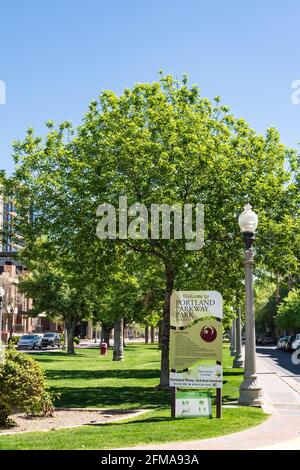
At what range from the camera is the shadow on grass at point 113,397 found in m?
16.9

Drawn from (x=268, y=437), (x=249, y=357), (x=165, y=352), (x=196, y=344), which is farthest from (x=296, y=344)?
(x=268, y=437)

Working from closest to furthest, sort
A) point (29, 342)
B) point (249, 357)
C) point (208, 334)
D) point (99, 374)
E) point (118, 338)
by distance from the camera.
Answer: point (208, 334), point (249, 357), point (99, 374), point (118, 338), point (29, 342)

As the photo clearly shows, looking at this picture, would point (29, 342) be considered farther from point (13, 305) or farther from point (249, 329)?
point (249, 329)

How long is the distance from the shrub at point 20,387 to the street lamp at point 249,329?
4.83m

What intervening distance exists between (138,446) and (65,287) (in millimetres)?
40288

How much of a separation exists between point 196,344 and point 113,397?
649cm

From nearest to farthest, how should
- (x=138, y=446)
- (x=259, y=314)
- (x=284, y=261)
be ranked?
(x=138, y=446) → (x=284, y=261) → (x=259, y=314)

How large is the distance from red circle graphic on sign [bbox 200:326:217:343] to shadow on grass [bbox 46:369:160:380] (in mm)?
13769

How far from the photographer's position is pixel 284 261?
65.4 ft

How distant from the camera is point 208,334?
523 inches

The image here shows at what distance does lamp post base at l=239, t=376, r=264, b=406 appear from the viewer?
15.1 metres
